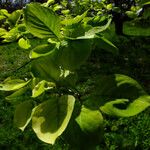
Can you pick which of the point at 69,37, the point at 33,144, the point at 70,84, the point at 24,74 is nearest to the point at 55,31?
the point at 69,37

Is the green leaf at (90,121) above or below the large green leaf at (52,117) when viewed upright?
below

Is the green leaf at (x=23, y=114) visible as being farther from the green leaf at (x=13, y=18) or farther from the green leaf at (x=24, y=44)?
the green leaf at (x=13, y=18)

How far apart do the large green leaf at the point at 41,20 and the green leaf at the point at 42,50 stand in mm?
34

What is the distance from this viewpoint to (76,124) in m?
0.87

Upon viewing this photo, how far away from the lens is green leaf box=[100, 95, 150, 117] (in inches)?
33.7

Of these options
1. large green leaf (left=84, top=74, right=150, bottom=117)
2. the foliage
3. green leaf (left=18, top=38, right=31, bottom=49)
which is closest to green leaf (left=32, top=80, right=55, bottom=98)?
the foliage

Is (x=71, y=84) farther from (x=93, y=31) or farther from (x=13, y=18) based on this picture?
(x=13, y=18)

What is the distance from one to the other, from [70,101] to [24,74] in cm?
1021

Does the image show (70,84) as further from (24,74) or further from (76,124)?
(24,74)

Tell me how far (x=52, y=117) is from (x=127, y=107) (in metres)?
0.20

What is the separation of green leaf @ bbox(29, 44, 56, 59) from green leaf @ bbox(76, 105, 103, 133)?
19cm

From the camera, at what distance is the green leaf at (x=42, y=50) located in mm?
900

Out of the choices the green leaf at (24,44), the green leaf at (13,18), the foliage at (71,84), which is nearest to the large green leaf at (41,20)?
the foliage at (71,84)

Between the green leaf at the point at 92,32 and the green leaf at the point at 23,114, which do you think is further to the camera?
the green leaf at the point at 23,114
